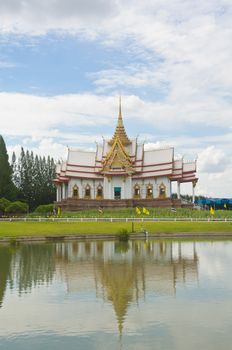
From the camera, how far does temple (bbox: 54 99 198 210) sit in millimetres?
70000

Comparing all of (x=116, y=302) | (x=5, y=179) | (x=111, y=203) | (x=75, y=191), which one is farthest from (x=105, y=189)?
(x=116, y=302)

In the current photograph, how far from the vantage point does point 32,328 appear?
12734mm

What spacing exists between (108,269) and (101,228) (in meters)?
22.7

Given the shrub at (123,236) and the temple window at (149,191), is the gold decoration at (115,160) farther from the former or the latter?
the shrub at (123,236)

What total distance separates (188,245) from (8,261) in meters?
13.9

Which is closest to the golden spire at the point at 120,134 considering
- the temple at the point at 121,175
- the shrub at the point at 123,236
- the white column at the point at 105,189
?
the temple at the point at 121,175

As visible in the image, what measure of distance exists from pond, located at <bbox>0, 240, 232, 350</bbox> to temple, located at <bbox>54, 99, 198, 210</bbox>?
138ft

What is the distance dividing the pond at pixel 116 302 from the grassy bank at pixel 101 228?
1374 centimetres

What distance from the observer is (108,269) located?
2233cm

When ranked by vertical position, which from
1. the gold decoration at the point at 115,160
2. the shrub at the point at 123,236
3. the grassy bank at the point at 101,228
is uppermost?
the gold decoration at the point at 115,160

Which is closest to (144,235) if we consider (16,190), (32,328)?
(32,328)

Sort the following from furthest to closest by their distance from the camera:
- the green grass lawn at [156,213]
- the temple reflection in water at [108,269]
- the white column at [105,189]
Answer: the white column at [105,189], the green grass lawn at [156,213], the temple reflection in water at [108,269]

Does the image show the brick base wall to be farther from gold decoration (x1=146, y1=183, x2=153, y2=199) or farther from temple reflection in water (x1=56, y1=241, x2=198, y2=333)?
temple reflection in water (x1=56, y1=241, x2=198, y2=333)

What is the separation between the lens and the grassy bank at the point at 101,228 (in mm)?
41625
